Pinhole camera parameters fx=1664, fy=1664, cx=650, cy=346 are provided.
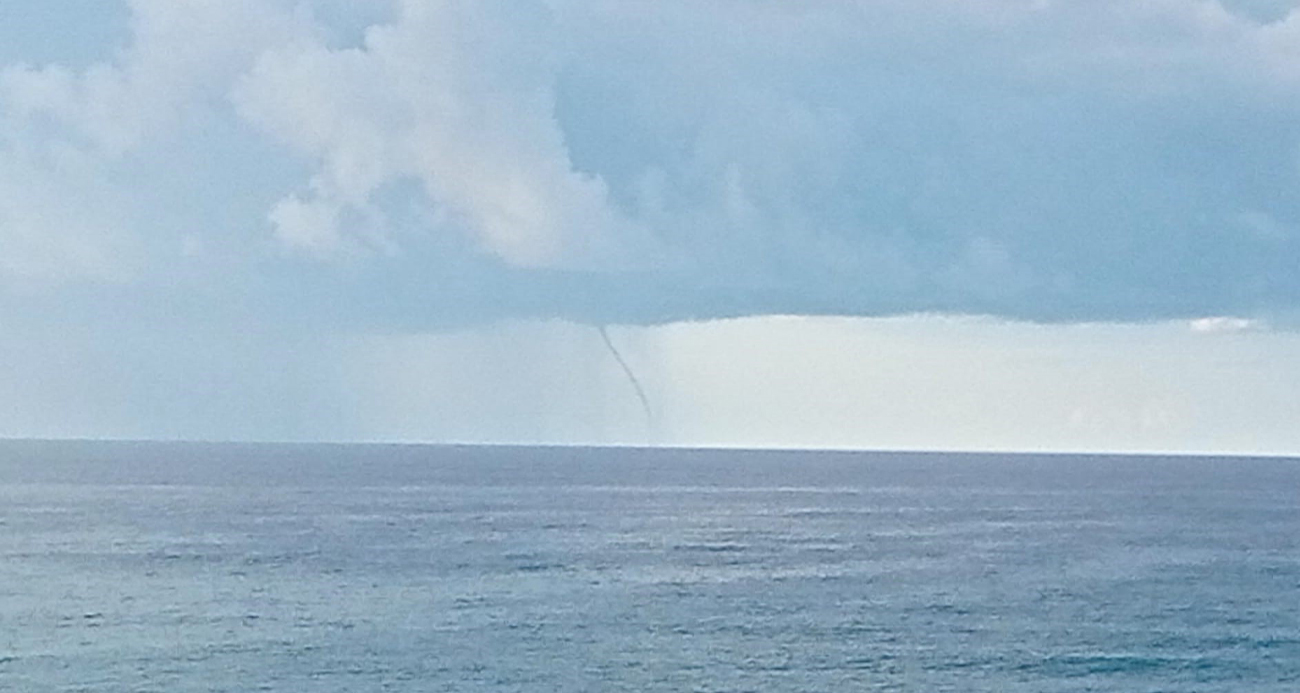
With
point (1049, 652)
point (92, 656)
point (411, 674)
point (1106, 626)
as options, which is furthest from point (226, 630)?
point (1106, 626)

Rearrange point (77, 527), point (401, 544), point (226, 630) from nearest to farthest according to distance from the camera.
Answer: point (226, 630)
point (401, 544)
point (77, 527)

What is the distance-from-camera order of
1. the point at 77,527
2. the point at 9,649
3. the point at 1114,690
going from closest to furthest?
the point at 1114,690 < the point at 9,649 < the point at 77,527

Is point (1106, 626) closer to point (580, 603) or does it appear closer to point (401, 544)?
point (580, 603)

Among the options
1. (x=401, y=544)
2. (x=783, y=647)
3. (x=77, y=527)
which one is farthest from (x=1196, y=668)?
(x=77, y=527)

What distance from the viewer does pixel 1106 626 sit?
106m

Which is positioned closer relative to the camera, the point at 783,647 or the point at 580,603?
the point at 783,647

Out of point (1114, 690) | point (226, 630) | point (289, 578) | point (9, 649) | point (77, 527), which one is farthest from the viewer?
point (77, 527)

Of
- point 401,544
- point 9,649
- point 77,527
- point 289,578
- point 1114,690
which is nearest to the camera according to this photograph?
point 1114,690

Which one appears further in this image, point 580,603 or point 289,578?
point 289,578

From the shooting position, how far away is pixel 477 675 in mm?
85188

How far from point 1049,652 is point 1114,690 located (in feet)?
34.9

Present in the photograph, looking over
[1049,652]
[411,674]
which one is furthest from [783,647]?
[411,674]

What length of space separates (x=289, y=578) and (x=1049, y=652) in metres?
56.7

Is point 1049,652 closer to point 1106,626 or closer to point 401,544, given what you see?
point 1106,626
